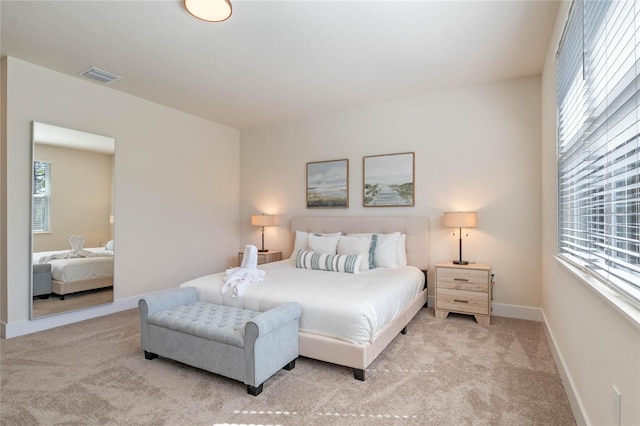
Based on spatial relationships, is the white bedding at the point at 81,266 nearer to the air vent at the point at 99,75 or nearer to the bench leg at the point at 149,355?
the bench leg at the point at 149,355

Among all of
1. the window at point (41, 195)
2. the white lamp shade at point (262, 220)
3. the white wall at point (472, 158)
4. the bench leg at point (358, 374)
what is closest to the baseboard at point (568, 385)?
the white wall at point (472, 158)

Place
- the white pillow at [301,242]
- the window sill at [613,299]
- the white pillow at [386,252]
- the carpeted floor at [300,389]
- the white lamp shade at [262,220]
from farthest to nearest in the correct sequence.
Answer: the white lamp shade at [262,220], the white pillow at [301,242], the white pillow at [386,252], the carpeted floor at [300,389], the window sill at [613,299]

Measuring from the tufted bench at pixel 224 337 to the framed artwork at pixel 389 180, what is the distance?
241 cm

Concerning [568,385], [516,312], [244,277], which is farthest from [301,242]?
[568,385]

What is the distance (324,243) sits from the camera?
4125mm

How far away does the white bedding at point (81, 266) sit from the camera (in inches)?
140

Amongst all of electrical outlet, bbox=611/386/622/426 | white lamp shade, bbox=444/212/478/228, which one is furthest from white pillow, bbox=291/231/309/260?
electrical outlet, bbox=611/386/622/426

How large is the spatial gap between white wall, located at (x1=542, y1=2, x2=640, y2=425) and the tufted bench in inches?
68.5

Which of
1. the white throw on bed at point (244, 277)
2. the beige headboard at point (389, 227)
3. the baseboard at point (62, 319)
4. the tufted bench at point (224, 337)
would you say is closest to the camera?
the tufted bench at point (224, 337)

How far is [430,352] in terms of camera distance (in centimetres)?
282

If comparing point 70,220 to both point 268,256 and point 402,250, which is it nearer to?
point 268,256

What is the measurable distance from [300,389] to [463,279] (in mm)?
2243

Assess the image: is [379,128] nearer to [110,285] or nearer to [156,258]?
[156,258]

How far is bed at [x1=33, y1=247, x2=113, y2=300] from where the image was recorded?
356 centimetres
